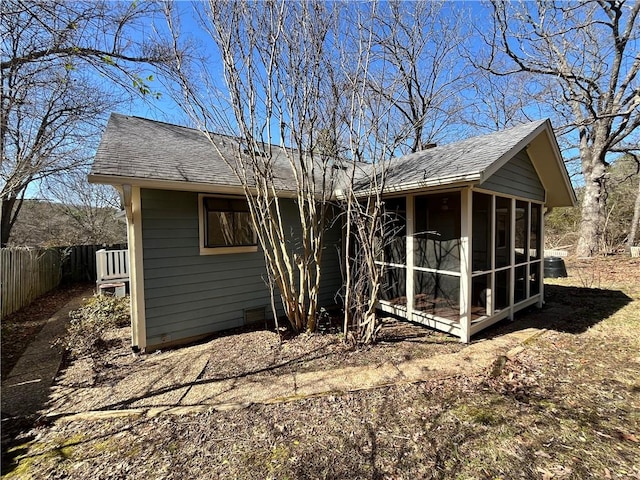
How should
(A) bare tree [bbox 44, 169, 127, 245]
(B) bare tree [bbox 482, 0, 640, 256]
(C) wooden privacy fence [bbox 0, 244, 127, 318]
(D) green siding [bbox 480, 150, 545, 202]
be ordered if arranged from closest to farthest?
(D) green siding [bbox 480, 150, 545, 202]
(C) wooden privacy fence [bbox 0, 244, 127, 318]
(B) bare tree [bbox 482, 0, 640, 256]
(A) bare tree [bbox 44, 169, 127, 245]

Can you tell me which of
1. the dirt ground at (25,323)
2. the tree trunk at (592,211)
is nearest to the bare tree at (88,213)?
the dirt ground at (25,323)

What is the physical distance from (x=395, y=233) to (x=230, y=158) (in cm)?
348

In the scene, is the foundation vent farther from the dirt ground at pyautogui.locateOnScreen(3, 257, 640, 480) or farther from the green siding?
the green siding

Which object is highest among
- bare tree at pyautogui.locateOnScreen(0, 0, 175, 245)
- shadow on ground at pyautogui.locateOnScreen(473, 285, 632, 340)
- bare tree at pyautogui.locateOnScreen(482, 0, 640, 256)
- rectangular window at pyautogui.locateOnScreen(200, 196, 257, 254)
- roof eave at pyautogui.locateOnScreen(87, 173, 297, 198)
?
bare tree at pyautogui.locateOnScreen(482, 0, 640, 256)

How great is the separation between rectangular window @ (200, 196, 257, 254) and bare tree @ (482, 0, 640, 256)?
11.6 m

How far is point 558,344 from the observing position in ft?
14.5

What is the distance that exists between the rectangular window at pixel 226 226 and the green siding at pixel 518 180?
4061 mm

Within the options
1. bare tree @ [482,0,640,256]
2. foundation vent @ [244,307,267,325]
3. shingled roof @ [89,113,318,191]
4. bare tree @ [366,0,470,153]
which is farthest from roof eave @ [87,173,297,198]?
bare tree @ [482,0,640,256]

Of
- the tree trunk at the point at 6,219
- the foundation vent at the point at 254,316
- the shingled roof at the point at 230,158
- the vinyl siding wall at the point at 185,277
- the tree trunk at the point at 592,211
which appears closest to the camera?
the shingled roof at the point at 230,158

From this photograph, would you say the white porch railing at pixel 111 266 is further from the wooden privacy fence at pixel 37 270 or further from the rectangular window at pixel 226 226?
the rectangular window at pixel 226 226

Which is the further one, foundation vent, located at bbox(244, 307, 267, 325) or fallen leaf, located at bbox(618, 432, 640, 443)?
foundation vent, located at bbox(244, 307, 267, 325)

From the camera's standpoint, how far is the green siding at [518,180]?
490cm

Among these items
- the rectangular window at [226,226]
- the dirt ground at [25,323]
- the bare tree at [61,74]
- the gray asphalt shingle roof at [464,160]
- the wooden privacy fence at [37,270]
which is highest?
the bare tree at [61,74]

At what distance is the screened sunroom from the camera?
4434mm
